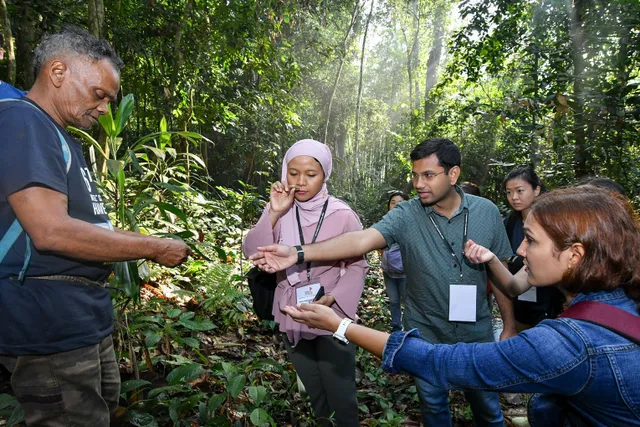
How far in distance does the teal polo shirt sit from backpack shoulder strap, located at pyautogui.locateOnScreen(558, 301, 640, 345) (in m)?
1.13

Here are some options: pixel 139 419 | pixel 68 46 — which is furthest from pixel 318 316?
pixel 68 46

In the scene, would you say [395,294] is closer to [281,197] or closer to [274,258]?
[281,197]

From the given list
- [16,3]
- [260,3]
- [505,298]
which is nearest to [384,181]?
[260,3]

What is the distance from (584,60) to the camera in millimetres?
4977

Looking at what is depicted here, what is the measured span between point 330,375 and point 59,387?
1.23 metres

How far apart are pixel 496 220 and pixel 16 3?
6222 mm

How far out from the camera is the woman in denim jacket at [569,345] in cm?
104

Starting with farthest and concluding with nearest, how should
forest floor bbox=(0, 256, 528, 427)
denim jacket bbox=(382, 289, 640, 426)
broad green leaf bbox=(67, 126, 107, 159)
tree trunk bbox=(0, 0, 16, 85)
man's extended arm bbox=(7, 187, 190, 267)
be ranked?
tree trunk bbox=(0, 0, 16, 85) < forest floor bbox=(0, 256, 528, 427) < broad green leaf bbox=(67, 126, 107, 159) < man's extended arm bbox=(7, 187, 190, 267) < denim jacket bbox=(382, 289, 640, 426)

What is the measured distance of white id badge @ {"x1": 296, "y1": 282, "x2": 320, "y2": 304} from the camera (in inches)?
85.9

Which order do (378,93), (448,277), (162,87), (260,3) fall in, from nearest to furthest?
(448,277) → (260,3) → (162,87) → (378,93)

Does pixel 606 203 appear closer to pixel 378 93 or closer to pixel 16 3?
pixel 16 3

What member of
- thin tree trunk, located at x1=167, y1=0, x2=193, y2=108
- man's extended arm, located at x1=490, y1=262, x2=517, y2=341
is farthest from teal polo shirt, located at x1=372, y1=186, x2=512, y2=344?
thin tree trunk, located at x1=167, y1=0, x2=193, y2=108

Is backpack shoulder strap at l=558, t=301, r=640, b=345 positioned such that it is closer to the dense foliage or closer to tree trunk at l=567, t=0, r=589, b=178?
the dense foliage

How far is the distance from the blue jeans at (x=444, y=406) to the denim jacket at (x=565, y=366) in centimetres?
105
